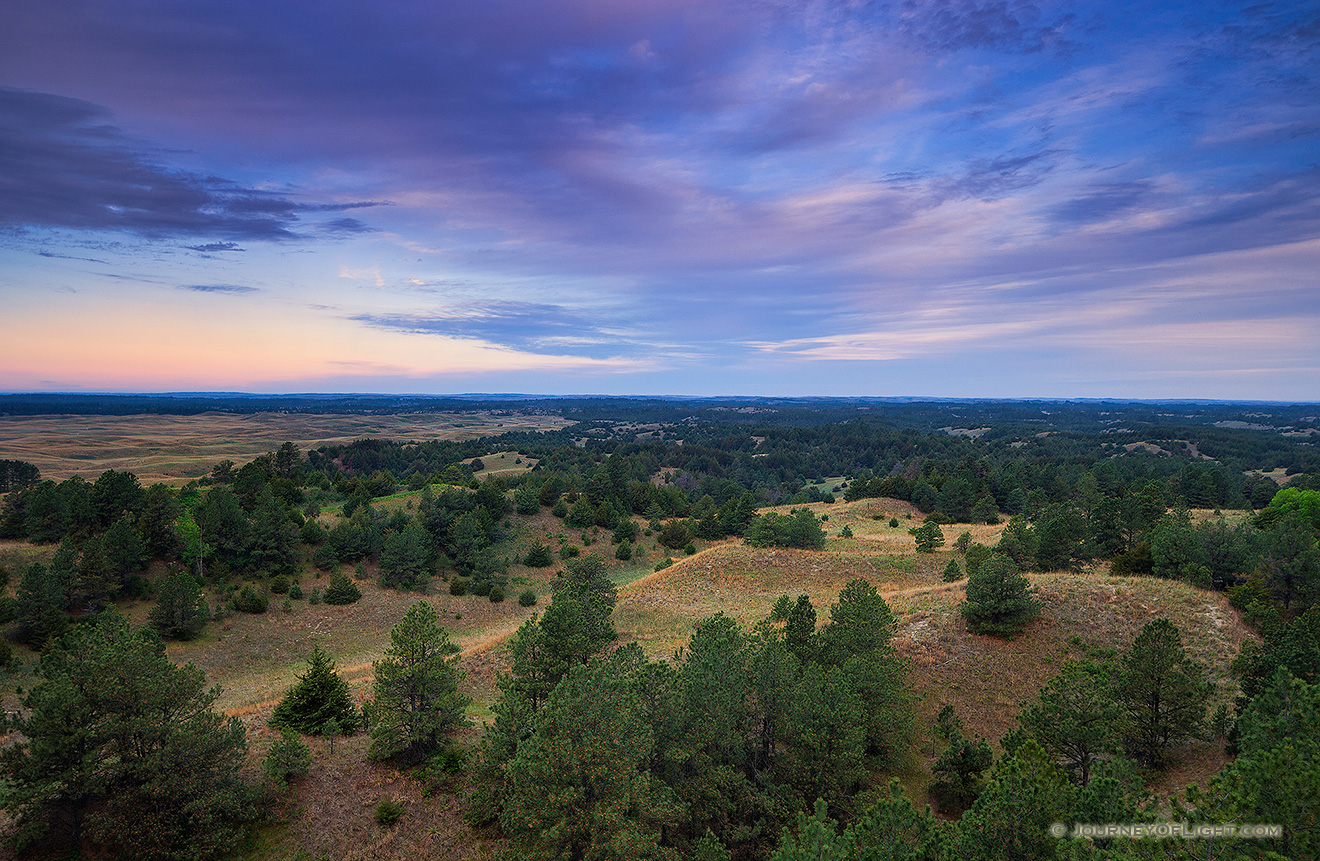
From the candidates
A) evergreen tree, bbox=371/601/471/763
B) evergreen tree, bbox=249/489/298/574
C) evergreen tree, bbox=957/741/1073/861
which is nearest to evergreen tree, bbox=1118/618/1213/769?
evergreen tree, bbox=957/741/1073/861

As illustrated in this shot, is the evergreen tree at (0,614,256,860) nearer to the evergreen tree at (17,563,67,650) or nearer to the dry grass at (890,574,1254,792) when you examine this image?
the evergreen tree at (17,563,67,650)

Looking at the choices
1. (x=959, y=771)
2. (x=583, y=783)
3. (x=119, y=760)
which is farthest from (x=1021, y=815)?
(x=119, y=760)

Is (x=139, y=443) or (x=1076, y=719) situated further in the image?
(x=139, y=443)

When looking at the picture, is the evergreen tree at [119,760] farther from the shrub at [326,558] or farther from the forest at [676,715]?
the shrub at [326,558]

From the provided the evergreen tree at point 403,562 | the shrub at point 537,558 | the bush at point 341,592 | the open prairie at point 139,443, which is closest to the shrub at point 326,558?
the evergreen tree at point 403,562

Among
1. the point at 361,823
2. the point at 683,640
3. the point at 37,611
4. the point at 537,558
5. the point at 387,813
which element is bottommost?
the point at 537,558

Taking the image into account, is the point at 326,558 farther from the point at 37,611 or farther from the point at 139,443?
the point at 139,443
